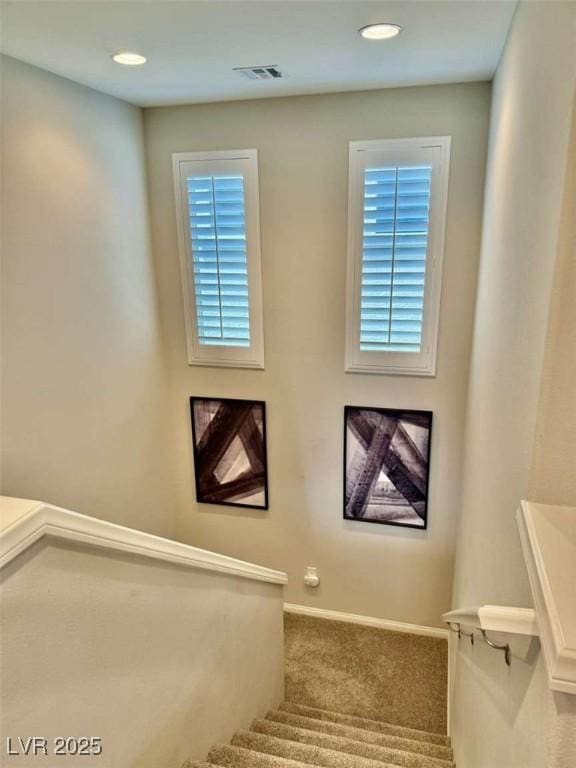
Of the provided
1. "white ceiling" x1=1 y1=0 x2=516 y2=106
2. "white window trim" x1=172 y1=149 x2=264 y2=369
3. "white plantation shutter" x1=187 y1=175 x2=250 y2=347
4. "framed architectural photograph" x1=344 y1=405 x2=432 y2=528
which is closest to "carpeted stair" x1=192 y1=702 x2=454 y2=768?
"framed architectural photograph" x1=344 y1=405 x2=432 y2=528

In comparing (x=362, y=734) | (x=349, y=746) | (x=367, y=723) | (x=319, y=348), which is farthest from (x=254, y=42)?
(x=367, y=723)

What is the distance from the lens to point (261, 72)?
2.60m

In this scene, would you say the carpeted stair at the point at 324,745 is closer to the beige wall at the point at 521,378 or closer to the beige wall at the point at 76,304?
the beige wall at the point at 521,378

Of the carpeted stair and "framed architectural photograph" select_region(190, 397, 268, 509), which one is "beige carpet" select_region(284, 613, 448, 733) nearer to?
the carpeted stair

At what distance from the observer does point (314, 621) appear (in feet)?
13.1

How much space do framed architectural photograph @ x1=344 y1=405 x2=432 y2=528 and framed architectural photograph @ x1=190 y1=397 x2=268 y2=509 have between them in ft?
2.14

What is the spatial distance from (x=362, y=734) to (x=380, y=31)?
3336 mm

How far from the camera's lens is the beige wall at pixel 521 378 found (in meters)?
1.08

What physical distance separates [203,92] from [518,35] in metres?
1.77

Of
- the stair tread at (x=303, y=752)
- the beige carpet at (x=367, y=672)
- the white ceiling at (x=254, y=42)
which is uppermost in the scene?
the white ceiling at (x=254, y=42)

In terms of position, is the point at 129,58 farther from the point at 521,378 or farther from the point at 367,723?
the point at 367,723

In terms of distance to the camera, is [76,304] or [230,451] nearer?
[76,304]

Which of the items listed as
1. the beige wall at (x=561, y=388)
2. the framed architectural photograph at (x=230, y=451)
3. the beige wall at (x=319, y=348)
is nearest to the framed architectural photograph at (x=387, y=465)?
the beige wall at (x=319, y=348)

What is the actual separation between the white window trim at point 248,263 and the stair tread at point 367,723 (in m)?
2.18
